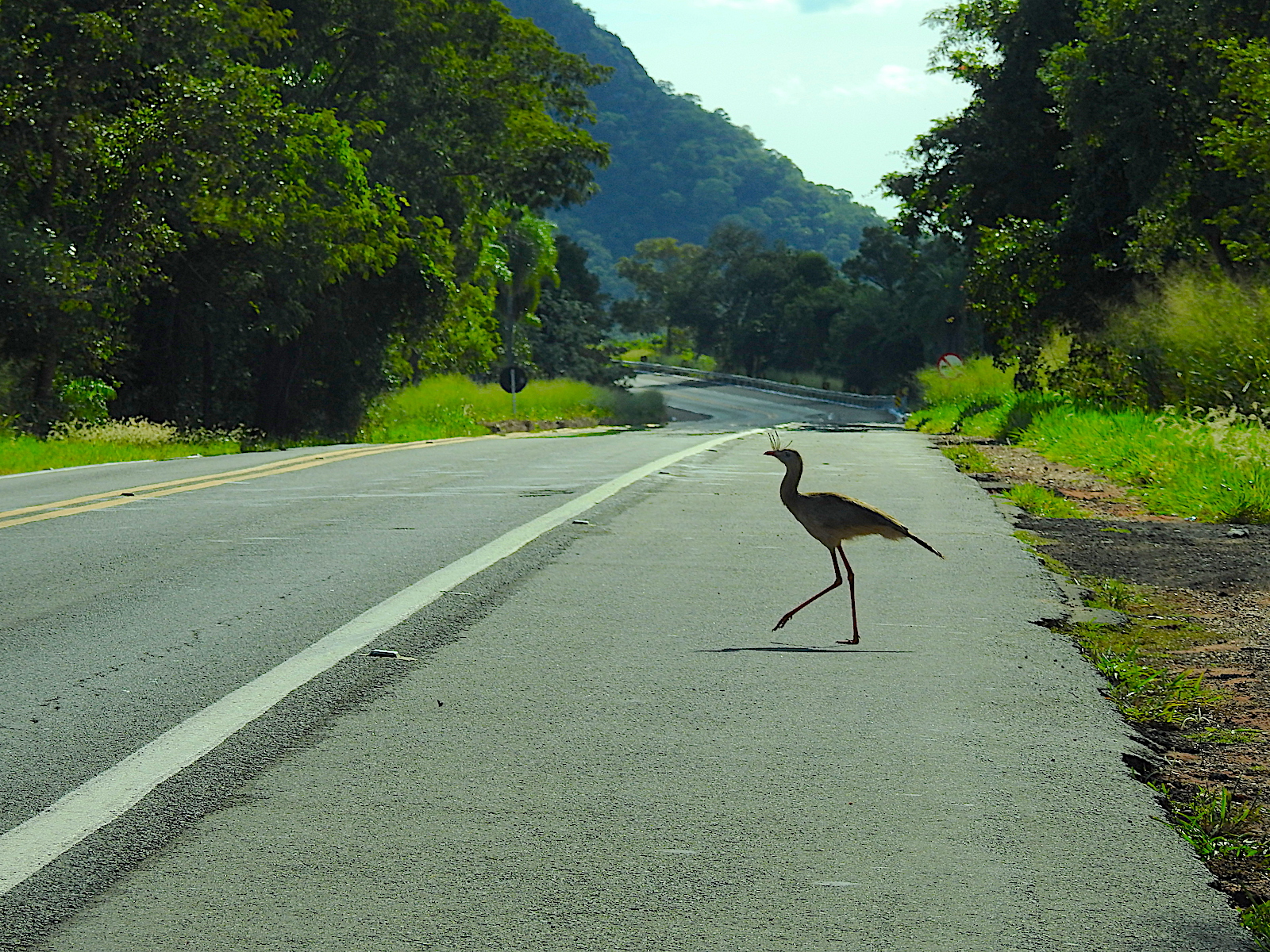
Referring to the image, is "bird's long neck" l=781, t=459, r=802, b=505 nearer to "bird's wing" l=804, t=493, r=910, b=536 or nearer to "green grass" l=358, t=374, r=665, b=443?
"bird's wing" l=804, t=493, r=910, b=536

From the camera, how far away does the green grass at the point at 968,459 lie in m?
19.2

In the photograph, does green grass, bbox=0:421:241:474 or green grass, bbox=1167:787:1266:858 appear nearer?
green grass, bbox=1167:787:1266:858

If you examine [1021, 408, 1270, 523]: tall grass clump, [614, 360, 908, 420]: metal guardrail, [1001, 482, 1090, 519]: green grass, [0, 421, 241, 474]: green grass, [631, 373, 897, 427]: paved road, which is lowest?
[631, 373, 897, 427]: paved road

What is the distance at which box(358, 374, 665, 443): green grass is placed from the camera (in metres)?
42.4

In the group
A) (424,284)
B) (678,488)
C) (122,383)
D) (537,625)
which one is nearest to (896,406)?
(424,284)

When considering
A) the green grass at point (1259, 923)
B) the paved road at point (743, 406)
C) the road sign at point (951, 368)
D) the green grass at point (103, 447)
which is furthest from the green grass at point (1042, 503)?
the paved road at point (743, 406)

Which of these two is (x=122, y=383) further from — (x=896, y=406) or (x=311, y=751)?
(x=896, y=406)

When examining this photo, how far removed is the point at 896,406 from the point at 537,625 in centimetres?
7100

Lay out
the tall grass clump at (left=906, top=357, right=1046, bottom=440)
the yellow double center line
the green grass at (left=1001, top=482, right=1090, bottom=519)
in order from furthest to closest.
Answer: the tall grass clump at (left=906, top=357, right=1046, bottom=440), the green grass at (left=1001, top=482, right=1090, bottom=519), the yellow double center line

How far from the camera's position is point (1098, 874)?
13.4ft

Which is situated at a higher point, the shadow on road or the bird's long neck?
the bird's long neck

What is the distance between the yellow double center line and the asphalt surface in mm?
2468

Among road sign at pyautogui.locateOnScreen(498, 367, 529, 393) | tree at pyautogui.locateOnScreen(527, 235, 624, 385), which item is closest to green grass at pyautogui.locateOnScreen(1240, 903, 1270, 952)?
road sign at pyautogui.locateOnScreen(498, 367, 529, 393)

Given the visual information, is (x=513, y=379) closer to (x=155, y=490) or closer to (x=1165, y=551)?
(x=155, y=490)
